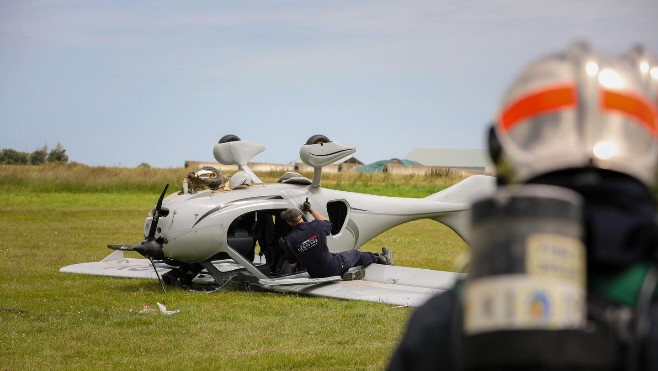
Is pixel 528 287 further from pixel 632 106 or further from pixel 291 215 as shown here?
pixel 291 215

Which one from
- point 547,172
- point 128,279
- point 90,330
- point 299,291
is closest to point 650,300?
point 547,172

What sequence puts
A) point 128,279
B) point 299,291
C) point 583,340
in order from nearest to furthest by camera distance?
point 583,340, point 299,291, point 128,279

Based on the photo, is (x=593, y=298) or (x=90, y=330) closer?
(x=593, y=298)

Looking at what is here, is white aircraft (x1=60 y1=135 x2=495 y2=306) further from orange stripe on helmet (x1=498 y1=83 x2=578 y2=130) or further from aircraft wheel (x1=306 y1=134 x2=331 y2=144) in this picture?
orange stripe on helmet (x1=498 y1=83 x2=578 y2=130)

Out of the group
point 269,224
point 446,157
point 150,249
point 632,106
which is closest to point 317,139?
point 269,224

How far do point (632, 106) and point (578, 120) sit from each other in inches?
3.8

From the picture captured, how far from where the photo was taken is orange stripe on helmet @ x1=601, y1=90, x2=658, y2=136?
1.54m

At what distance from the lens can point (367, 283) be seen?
11.3 m

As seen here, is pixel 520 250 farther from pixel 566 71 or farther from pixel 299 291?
pixel 299 291

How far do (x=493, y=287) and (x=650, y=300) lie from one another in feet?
0.88

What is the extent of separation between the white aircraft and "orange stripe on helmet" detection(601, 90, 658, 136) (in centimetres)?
845

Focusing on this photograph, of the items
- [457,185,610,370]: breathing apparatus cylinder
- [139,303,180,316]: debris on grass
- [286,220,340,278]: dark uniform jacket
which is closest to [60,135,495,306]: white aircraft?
[286,220,340,278]: dark uniform jacket

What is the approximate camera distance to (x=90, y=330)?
336 inches

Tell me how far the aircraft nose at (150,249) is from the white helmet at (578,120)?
9.55 m
